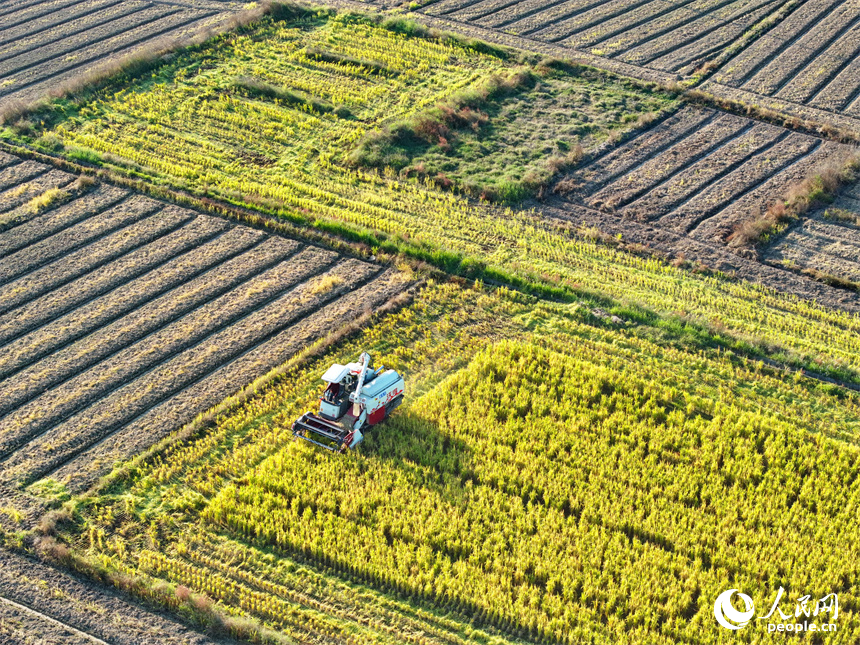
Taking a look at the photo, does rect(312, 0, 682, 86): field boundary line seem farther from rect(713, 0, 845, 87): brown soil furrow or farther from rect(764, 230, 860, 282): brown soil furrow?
rect(764, 230, 860, 282): brown soil furrow

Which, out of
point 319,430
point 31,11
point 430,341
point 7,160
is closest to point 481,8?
point 31,11

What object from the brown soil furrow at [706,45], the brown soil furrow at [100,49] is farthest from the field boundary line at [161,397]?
the brown soil furrow at [706,45]

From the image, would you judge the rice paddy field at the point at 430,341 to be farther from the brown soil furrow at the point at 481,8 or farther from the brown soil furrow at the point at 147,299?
the brown soil furrow at the point at 481,8

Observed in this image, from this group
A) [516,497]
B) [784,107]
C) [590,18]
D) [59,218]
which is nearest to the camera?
[516,497]

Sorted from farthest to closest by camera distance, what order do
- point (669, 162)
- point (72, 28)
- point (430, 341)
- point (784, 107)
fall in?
point (72, 28) < point (784, 107) < point (669, 162) < point (430, 341)

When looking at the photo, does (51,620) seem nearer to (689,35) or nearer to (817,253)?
(817,253)

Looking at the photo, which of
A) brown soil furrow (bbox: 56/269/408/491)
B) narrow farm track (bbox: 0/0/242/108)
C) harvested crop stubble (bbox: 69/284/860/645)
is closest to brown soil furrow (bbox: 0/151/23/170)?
narrow farm track (bbox: 0/0/242/108)

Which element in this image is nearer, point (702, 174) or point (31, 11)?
point (702, 174)
